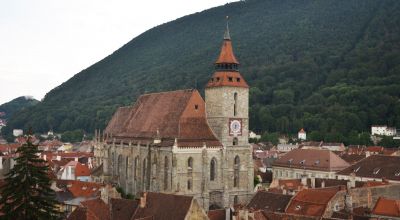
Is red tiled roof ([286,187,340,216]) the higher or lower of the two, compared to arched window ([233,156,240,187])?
lower

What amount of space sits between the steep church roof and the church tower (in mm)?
1046

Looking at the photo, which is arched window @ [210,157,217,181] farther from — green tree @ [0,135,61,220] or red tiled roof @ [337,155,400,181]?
green tree @ [0,135,61,220]

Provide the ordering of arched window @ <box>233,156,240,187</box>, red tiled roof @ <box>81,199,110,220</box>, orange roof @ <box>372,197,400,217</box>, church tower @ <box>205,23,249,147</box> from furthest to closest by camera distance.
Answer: arched window @ <box>233,156,240,187</box> < church tower @ <box>205,23,249,147</box> < orange roof @ <box>372,197,400,217</box> < red tiled roof @ <box>81,199,110,220</box>

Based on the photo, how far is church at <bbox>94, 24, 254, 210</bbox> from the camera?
2707 inches

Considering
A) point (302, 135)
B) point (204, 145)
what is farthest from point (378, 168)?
point (302, 135)

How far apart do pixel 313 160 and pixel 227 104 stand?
108 ft

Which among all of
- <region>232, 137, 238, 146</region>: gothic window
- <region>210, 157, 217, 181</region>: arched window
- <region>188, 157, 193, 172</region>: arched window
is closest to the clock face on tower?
<region>232, 137, 238, 146</region>: gothic window

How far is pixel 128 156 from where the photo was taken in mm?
80562

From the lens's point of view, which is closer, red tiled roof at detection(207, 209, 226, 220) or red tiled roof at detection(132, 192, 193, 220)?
red tiled roof at detection(132, 192, 193, 220)

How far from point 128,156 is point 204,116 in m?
14.2

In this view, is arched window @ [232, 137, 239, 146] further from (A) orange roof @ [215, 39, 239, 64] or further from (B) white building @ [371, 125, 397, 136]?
(B) white building @ [371, 125, 397, 136]

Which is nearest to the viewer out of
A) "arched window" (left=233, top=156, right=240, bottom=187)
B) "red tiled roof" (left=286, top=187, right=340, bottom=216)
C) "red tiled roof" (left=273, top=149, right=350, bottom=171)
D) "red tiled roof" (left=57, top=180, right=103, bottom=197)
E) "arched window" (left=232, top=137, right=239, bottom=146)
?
"red tiled roof" (left=286, top=187, right=340, bottom=216)

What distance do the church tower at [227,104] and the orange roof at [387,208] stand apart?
69.5 ft

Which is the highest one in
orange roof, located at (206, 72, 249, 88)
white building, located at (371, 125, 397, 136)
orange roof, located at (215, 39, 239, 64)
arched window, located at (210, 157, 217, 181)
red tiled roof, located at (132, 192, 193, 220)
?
orange roof, located at (215, 39, 239, 64)
